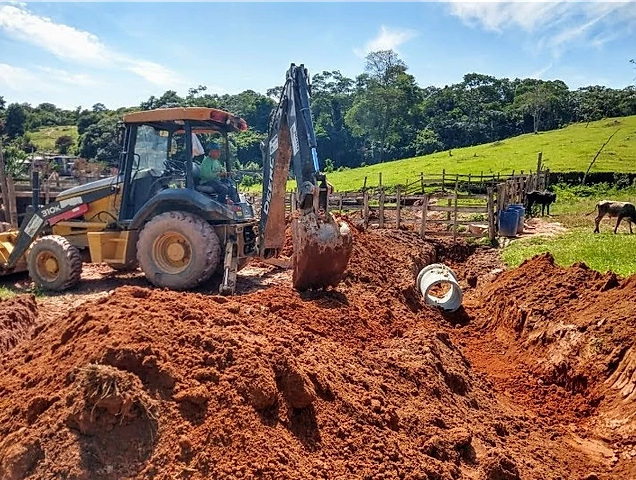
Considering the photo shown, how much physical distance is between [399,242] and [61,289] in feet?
31.7

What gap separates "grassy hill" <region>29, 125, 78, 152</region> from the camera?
216 ft

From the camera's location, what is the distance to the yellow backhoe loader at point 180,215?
8.69m

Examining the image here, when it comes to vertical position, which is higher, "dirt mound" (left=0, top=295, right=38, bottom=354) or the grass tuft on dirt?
the grass tuft on dirt

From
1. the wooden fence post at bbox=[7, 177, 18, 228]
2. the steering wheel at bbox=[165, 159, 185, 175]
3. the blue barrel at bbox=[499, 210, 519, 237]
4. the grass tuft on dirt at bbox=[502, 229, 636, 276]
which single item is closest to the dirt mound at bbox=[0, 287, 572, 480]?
the steering wheel at bbox=[165, 159, 185, 175]

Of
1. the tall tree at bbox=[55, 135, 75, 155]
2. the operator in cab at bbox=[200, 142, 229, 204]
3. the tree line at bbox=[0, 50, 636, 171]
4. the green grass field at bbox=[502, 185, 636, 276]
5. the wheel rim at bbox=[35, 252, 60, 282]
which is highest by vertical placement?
the tree line at bbox=[0, 50, 636, 171]

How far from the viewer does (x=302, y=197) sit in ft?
27.6

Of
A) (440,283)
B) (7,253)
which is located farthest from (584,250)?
(7,253)

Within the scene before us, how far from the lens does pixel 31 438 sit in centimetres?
337

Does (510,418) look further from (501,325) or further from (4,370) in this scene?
(4,370)

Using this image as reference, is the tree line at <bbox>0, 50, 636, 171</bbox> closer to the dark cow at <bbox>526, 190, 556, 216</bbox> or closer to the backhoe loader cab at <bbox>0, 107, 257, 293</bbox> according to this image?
the dark cow at <bbox>526, 190, 556, 216</bbox>

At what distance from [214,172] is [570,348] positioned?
6.43m

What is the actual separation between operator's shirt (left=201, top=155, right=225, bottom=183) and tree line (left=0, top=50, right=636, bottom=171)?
52.9 meters

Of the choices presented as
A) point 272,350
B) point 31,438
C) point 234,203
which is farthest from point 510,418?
point 234,203

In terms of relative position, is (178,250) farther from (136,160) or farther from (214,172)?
(136,160)
